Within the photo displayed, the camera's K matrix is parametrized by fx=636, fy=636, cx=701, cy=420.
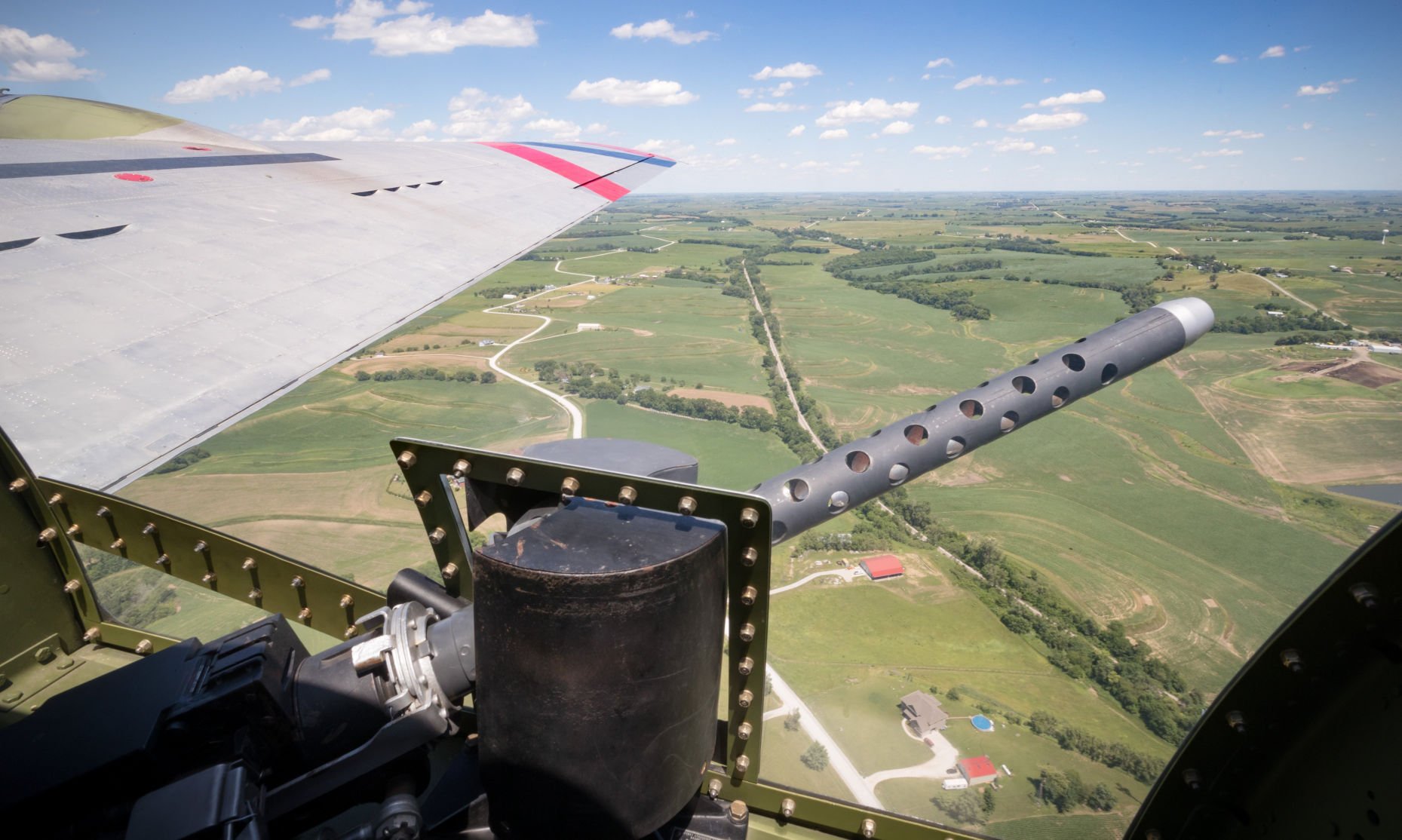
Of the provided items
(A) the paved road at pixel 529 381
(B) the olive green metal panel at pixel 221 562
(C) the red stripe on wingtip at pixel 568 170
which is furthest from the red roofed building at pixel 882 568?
(B) the olive green metal panel at pixel 221 562

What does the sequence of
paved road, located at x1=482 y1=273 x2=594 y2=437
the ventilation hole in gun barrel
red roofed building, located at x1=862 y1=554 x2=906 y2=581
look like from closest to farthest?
1. the ventilation hole in gun barrel
2. red roofed building, located at x1=862 y1=554 x2=906 y2=581
3. paved road, located at x1=482 y1=273 x2=594 y2=437

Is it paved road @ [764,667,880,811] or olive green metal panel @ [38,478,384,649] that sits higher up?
olive green metal panel @ [38,478,384,649]

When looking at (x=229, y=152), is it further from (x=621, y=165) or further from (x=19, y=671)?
(x=19, y=671)

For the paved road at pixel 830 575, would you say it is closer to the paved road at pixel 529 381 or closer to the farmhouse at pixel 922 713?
the farmhouse at pixel 922 713

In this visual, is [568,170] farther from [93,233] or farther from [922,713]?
[922,713]

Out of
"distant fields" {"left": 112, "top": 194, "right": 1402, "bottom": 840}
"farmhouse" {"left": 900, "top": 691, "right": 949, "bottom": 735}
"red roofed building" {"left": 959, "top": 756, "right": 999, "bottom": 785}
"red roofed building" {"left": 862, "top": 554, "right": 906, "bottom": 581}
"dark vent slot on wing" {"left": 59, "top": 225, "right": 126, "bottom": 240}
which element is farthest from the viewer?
"red roofed building" {"left": 862, "top": 554, "right": 906, "bottom": 581}

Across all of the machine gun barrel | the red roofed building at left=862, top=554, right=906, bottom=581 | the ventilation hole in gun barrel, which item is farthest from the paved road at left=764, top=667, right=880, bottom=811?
the ventilation hole in gun barrel

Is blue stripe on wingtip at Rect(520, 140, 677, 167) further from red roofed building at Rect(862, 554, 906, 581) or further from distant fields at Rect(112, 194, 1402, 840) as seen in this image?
red roofed building at Rect(862, 554, 906, 581)
